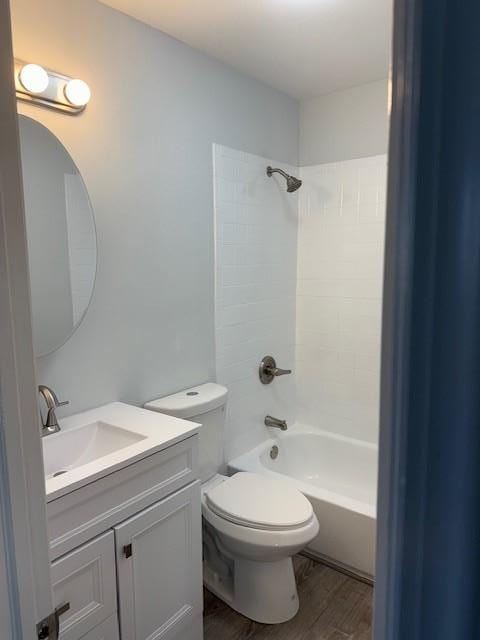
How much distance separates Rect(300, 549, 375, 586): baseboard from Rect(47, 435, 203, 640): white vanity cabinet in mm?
788

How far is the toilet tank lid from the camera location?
6.21 feet

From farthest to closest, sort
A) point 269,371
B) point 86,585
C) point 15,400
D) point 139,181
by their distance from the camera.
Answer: point 269,371
point 139,181
point 86,585
point 15,400

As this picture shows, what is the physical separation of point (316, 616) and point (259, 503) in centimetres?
56

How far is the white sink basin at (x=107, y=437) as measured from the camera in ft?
4.81

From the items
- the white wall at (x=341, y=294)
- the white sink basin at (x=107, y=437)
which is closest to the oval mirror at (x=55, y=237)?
the white sink basin at (x=107, y=437)

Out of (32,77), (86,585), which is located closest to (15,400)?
(86,585)

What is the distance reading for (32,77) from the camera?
143 cm

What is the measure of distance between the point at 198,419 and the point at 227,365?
18.9 inches

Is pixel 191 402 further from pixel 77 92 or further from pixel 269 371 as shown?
pixel 77 92

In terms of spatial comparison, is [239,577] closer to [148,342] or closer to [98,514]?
[98,514]

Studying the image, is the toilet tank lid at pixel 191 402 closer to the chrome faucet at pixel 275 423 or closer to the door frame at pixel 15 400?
the chrome faucet at pixel 275 423

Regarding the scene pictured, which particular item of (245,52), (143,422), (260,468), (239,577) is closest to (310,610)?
(239,577)

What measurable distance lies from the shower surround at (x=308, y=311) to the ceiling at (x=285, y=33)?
17.3 inches

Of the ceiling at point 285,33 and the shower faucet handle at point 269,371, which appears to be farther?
the shower faucet handle at point 269,371
